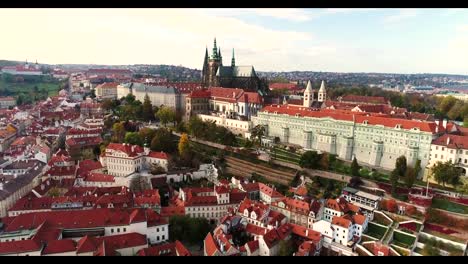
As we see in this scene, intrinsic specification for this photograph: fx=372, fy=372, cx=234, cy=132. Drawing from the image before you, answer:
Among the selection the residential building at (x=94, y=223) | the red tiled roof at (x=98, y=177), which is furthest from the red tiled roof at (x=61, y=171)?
the residential building at (x=94, y=223)

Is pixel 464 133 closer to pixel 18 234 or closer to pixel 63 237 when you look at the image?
pixel 63 237

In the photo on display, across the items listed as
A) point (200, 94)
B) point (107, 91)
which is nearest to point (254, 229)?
point (200, 94)

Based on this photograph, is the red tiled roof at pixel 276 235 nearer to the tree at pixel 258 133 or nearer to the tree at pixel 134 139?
the tree at pixel 258 133

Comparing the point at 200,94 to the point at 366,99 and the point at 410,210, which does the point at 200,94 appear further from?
the point at 410,210

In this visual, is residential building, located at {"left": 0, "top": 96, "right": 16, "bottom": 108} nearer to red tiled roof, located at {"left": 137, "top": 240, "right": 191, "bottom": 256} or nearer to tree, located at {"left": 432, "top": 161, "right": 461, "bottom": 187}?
red tiled roof, located at {"left": 137, "top": 240, "right": 191, "bottom": 256}

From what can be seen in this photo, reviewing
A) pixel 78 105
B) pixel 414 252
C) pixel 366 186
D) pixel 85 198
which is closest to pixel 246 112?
pixel 366 186
